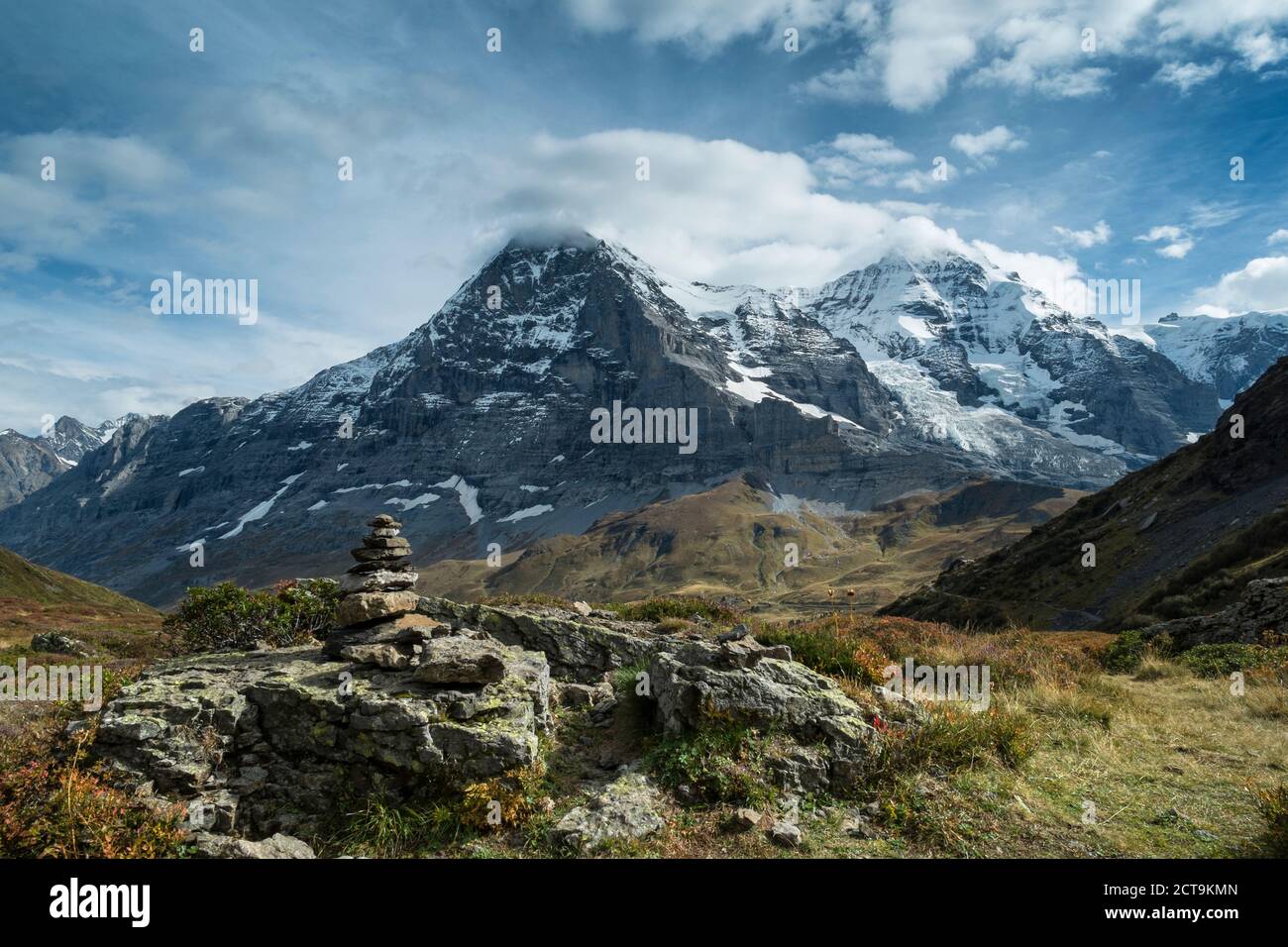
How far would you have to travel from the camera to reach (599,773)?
8.80 metres

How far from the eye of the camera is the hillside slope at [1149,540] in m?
39.6

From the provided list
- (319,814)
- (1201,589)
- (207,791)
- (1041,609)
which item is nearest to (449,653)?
(319,814)

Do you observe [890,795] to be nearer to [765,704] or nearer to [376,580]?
[765,704]

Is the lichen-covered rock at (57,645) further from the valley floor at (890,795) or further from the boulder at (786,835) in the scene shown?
the boulder at (786,835)

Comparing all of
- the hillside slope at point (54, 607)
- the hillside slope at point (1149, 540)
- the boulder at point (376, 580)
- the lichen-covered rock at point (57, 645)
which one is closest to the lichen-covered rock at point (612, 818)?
the boulder at point (376, 580)

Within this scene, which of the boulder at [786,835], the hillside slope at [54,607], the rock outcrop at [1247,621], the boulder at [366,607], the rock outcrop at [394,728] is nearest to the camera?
the boulder at [786,835]

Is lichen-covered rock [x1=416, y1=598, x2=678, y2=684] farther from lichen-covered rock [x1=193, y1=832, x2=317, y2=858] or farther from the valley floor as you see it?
lichen-covered rock [x1=193, y1=832, x2=317, y2=858]

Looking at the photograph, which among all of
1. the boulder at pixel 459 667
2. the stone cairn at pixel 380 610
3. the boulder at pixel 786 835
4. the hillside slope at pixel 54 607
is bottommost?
the hillside slope at pixel 54 607

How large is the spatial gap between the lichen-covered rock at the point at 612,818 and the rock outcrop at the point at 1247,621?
52.3 ft

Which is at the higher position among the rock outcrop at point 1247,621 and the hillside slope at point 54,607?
the rock outcrop at point 1247,621

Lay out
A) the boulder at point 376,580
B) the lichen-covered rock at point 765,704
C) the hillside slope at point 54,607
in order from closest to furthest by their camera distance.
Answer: the lichen-covered rock at point 765,704
the boulder at point 376,580
the hillside slope at point 54,607
